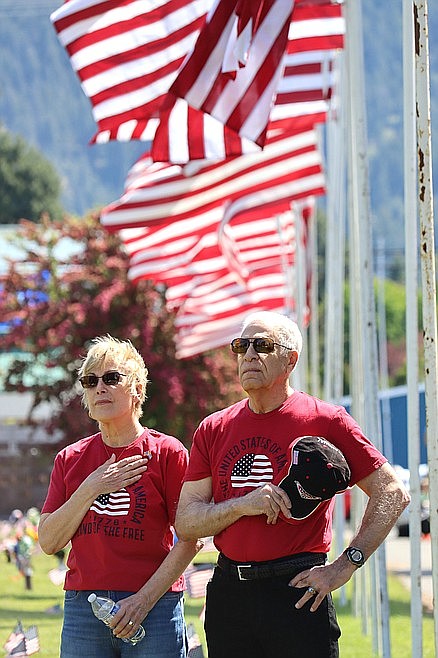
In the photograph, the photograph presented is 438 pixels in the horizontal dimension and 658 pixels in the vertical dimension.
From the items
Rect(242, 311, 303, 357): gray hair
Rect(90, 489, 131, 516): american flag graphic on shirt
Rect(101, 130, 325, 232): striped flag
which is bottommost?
Rect(90, 489, 131, 516): american flag graphic on shirt

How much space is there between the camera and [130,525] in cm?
505

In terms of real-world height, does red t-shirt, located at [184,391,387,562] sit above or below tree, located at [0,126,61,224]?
below

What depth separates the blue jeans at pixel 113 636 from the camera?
495 centimetres

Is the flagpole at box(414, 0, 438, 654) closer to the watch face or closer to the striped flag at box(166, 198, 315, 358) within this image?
the watch face

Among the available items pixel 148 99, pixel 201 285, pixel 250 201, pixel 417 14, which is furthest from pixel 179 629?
pixel 201 285

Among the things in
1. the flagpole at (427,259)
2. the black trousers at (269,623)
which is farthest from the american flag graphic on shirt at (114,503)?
the flagpole at (427,259)

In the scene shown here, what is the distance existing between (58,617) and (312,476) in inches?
331

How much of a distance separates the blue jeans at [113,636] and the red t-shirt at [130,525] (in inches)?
2.5

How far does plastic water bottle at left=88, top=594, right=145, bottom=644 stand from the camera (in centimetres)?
490

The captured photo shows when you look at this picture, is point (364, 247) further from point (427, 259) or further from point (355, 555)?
point (355, 555)

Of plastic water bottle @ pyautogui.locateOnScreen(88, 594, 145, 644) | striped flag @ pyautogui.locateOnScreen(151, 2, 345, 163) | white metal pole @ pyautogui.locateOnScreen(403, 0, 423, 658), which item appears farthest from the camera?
striped flag @ pyautogui.locateOnScreen(151, 2, 345, 163)

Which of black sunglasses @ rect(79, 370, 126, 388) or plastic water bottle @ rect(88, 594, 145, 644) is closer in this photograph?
plastic water bottle @ rect(88, 594, 145, 644)

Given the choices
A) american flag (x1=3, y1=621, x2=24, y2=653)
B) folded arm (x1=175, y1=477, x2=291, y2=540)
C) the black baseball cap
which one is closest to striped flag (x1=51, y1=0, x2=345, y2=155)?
american flag (x1=3, y1=621, x2=24, y2=653)

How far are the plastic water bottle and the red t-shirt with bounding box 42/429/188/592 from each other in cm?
8
